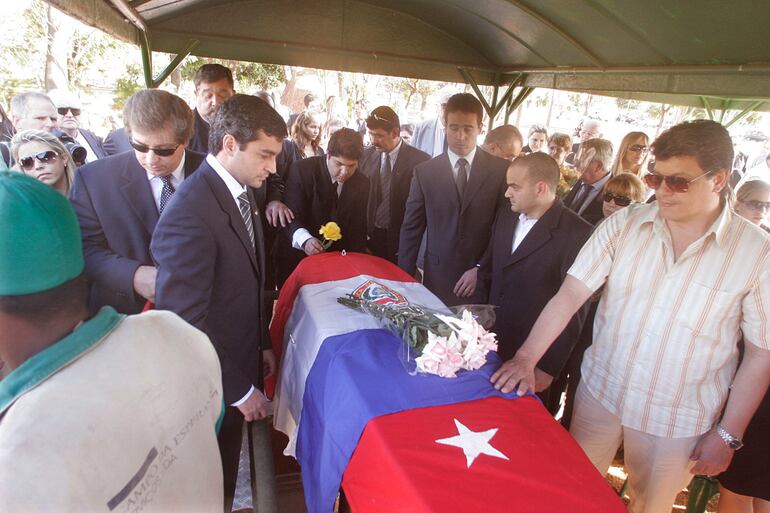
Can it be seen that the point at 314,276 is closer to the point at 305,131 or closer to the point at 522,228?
the point at 522,228

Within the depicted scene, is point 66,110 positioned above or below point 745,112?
below

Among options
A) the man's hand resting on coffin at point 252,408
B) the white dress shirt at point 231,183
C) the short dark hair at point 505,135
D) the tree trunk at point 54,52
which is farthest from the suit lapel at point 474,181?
the tree trunk at point 54,52

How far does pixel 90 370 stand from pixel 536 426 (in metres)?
1.47

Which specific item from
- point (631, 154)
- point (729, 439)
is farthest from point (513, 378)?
point (631, 154)

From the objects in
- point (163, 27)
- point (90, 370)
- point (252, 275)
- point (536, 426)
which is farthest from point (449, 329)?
point (163, 27)

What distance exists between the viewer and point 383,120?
15.6ft

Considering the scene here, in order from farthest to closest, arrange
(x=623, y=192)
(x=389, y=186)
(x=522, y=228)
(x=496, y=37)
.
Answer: (x=496, y=37) < (x=389, y=186) < (x=623, y=192) < (x=522, y=228)

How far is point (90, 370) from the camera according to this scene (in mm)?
903

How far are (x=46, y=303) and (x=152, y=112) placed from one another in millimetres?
1663

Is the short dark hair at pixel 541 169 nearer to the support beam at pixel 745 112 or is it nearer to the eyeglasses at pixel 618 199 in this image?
the eyeglasses at pixel 618 199

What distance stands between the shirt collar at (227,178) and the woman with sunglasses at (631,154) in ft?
13.3

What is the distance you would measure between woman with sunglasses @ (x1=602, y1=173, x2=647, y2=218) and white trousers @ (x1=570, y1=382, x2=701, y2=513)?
195cm

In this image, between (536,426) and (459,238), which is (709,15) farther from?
(536,426)

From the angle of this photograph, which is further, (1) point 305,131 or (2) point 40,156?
(1) point 305,131
